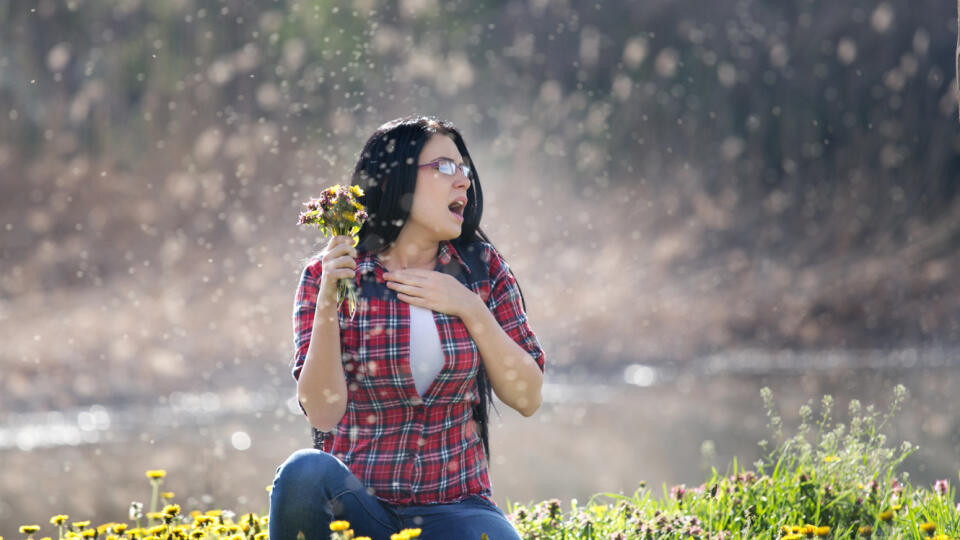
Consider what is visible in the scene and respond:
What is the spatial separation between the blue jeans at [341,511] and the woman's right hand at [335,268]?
424 mm

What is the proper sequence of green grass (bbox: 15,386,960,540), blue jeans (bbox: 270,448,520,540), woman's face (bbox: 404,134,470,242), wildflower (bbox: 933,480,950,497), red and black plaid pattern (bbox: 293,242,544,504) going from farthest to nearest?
1. wildflower (bbox: 933,480,950,497)
2. green grass (bbox: 15,386,960,540)
3. woman's face (bbox: 404,134,470,242)
4. red and black plaid pattern (bbox: 293,242,544,504)
5. blue jeans (bbox: 270,448,520,540)

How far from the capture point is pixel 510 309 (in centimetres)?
326

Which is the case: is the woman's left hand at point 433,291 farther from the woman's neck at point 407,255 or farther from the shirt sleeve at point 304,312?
the shirt sleeve at point 304,312

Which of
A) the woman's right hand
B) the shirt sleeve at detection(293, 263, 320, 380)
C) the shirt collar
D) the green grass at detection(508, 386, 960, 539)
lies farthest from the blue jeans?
the green grass at detection(508, 386, 960, 539)

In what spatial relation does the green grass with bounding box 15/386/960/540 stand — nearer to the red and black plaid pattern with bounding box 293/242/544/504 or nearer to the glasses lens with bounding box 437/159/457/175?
the red and black plaid pattern with bounding box 293/242/544/504

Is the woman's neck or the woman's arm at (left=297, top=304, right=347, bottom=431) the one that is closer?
the woman's arm at (left=297, top=304, right=347, bottom=431)

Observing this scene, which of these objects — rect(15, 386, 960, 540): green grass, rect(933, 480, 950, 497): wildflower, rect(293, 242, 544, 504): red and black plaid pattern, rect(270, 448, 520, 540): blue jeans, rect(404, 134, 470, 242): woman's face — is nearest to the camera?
rect(270, 448, 520, 540): blue jeans

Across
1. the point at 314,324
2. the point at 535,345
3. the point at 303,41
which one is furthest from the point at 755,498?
the point at 303,41

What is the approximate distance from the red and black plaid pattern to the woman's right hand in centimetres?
15

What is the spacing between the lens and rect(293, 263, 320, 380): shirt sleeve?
10.2ft

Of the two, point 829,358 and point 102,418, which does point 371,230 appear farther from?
point 829,358

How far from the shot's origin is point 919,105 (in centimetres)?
2502

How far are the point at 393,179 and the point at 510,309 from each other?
0.53 meters

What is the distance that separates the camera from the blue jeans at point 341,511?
2.92m
